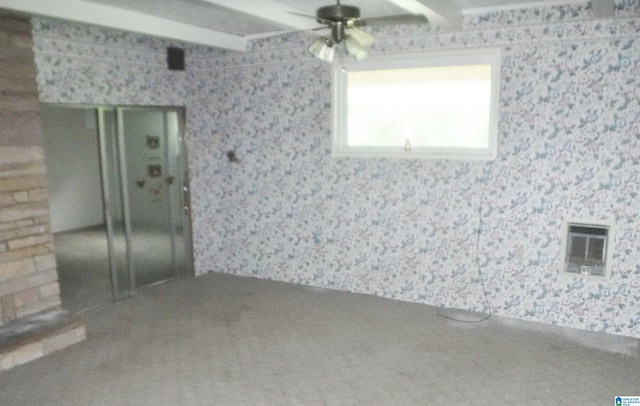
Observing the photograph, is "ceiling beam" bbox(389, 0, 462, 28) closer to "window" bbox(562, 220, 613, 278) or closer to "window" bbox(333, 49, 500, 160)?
"window" bbox(333, 49, 500, 160)

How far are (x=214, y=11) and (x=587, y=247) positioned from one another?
3463mm

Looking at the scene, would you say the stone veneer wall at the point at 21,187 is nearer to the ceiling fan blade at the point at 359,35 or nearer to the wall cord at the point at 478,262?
the ceiling fan blade at the point at 359,35

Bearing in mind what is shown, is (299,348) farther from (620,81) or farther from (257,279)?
(620,81)

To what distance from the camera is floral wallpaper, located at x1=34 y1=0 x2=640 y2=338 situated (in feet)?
12.3

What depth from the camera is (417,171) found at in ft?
14.5

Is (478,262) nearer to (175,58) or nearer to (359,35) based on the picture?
(359,35)

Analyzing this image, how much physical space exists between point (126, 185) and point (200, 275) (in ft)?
4.58

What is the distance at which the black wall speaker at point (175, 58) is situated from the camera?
5.04 meters

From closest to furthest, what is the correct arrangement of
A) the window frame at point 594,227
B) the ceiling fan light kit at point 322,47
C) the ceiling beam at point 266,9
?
the ceiling fan light kit at point 322,47
the ceiling beam at point 266,9
the window frame at point 594,227

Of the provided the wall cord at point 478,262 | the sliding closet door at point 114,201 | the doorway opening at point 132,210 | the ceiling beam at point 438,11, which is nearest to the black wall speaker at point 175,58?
the doorway opening at point 132,210

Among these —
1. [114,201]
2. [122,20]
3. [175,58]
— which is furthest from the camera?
[175,58]

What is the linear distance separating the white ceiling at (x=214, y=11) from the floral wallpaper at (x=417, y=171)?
333 mm

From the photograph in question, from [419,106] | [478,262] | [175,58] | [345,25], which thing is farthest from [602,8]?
[175,58]

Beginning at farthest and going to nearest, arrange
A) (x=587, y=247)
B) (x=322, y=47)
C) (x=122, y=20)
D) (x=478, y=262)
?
1. (x=478, y=262)
2. (x=587, y=247)
3. (x=122, y=20)
4. (x=322, y=47)
